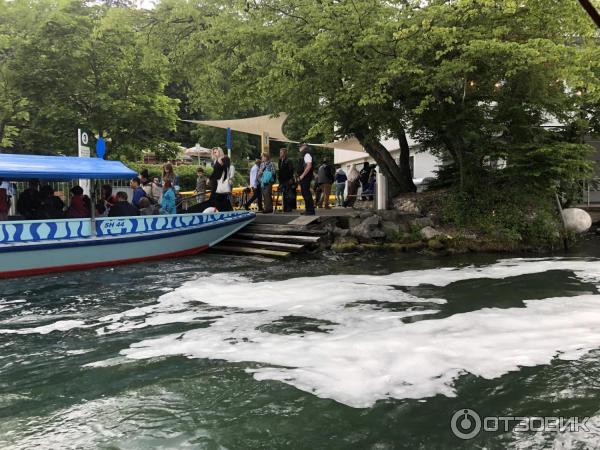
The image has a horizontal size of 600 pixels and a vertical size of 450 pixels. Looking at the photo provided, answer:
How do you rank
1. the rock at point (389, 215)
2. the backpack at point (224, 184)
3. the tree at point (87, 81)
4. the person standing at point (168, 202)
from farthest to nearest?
the tree at point (87, 81)
the rock at point (389, 215)
the backpack at point (224, 184)
the person standing at point (168, 202)

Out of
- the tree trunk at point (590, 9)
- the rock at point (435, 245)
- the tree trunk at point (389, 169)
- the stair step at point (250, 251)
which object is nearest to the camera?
the tree trunk at point (590, 9)

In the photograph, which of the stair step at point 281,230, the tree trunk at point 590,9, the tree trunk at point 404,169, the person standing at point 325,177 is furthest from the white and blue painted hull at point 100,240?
the tree trunk at point 590,9

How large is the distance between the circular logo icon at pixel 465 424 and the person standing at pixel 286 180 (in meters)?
11.0

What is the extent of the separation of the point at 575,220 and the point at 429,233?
4670 mm

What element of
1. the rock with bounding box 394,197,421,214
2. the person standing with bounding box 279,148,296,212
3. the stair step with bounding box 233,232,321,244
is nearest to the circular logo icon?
the stair step with bounding box 233,232,321,244

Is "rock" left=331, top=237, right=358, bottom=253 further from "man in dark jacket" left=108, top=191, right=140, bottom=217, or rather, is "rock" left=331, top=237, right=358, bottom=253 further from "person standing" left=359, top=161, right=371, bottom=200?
"person standing" left=359, top=161, right=371, bottom=200

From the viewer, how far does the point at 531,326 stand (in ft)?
20.9

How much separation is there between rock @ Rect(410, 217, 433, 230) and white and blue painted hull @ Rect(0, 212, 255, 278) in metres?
5.14

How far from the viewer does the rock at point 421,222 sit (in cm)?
1467

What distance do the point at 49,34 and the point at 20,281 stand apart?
383 inches

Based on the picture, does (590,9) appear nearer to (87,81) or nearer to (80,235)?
(80,235)

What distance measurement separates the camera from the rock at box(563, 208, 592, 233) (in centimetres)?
1532

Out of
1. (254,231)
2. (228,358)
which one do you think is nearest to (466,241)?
(254,231)

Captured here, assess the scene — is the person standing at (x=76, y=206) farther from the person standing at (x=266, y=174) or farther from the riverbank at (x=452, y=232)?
the riverbank at (x=452, y=232)
